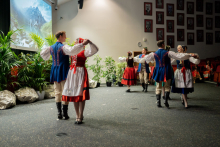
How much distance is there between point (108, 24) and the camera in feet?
32.1

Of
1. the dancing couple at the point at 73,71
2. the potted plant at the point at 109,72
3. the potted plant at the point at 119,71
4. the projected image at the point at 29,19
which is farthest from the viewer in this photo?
the potted plant at the point at 109,72

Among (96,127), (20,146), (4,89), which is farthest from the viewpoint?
(4,89)

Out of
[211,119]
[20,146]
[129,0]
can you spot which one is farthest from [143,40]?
[20,146]

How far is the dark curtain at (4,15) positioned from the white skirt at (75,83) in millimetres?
3903

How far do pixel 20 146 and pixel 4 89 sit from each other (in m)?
2.60

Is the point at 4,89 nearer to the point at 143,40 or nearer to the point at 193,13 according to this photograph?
the point at 143,40

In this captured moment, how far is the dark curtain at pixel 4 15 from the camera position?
5.07 meters

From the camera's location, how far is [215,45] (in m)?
11.0

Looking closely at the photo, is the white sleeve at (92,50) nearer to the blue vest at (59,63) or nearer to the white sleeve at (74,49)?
the white sleeve at (74,49)

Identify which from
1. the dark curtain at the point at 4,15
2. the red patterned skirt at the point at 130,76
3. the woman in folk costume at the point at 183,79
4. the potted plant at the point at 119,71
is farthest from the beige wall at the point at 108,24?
the woman in folk costume at the point at 183,79

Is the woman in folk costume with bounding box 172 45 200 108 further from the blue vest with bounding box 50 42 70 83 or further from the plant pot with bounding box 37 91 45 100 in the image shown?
the plant pot with bounding box 37 91 45 100

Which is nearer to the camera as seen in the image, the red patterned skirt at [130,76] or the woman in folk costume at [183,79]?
the woman in folk costume at [183,79]

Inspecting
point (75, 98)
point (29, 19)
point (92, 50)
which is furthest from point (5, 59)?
point (29, 19)

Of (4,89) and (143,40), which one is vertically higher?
(143,40)
